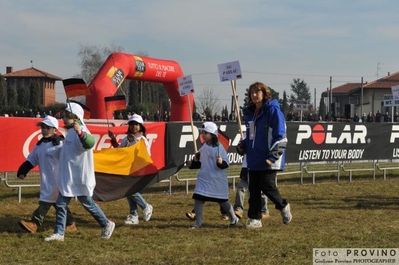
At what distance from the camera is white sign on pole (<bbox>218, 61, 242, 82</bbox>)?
12.5 metres

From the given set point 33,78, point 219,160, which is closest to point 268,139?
point 219,160

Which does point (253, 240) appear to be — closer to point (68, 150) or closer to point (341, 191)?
point (68, 150)

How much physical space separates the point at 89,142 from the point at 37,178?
5.98 metres

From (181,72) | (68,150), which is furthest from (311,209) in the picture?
(181,72)

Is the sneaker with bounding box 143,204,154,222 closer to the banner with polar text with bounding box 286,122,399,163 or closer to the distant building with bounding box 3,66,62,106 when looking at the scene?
the banner with polar text with bounding box 286,122,399,163

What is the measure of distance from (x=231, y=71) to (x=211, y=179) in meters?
3.49

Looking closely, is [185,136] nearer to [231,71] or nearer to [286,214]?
[231,71]

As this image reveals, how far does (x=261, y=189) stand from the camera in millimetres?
9328

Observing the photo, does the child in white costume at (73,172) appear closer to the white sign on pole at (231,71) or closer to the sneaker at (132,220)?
the sneaker at (132,220)

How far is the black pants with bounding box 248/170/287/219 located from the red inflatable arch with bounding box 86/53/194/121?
13.8m

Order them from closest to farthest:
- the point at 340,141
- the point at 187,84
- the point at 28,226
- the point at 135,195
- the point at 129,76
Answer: the point at 28,226 < the point at 135,195 < the point at 187,84 < the point at 340,141 < the point at 129,76

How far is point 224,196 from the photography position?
9641 mm

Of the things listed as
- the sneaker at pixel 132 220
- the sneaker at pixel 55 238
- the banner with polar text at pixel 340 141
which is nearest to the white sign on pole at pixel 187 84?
the banner with polar text at pixel 340 141

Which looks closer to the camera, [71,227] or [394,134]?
[71,227]
